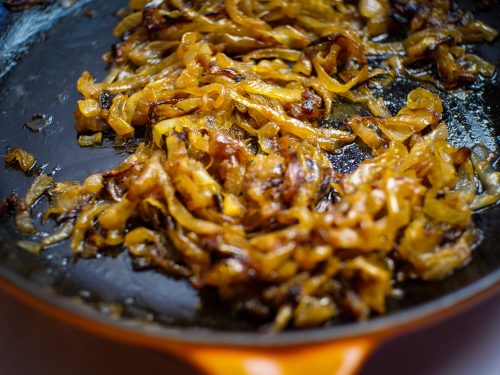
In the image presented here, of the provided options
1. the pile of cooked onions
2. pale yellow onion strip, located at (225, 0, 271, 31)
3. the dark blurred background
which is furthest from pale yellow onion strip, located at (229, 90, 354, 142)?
the dark blurred background

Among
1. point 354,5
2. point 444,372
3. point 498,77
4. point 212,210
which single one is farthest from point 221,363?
point 354,5

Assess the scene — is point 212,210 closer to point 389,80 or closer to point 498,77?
point 389,80

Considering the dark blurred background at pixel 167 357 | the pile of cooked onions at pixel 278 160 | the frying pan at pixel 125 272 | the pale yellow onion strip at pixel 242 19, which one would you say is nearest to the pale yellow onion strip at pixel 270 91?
the pile of cooked onions at pixel 278 160

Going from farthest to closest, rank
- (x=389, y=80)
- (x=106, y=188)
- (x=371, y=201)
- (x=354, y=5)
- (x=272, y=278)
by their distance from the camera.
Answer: (x=354, y=5) → (x=389, y=80) → (x=106, y=188) → (x=371, y=201) → (x=272, y=278)

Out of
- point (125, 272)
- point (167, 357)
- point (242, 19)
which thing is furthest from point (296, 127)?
point (167, 357)

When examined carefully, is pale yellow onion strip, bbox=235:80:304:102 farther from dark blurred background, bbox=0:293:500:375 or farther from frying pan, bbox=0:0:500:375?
dark blurred background, bbox=0:293:500:375
